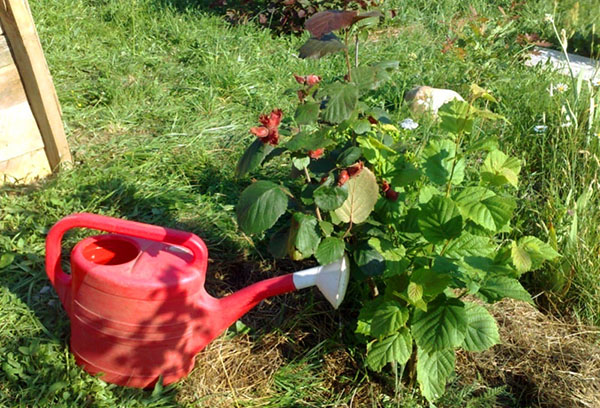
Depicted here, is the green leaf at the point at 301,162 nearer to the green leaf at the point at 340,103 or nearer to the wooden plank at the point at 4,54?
the green leaf at the point at 340,103

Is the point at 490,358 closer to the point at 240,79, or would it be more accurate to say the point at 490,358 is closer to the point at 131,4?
the point at 240,79

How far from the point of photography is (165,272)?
6.08 feet

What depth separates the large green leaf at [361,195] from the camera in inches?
71.8

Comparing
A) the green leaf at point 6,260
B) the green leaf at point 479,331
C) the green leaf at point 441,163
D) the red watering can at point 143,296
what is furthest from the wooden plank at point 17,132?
the green leaf at point 479,331

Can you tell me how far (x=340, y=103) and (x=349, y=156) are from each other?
189 millimetres

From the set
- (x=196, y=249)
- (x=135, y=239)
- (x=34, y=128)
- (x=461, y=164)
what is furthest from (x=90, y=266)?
(x=34, y=128)

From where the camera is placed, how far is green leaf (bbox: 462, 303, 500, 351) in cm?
176

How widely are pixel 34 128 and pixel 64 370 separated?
Answer: 128 cm

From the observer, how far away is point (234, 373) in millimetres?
2129

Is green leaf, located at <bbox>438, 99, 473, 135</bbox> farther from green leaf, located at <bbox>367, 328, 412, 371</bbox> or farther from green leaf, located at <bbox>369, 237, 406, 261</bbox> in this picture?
green leaf, located at <bbox>367, 328, 412, 371</bbox>

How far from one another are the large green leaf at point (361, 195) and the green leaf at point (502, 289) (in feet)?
1.24

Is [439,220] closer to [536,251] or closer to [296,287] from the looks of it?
[536,251]

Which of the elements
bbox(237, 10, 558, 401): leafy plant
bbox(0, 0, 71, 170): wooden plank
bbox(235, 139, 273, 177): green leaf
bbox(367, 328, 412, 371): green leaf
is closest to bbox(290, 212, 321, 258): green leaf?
bbox(237, 10, 558, 401): leafy plant

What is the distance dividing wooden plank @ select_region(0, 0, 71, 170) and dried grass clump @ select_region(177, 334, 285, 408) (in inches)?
50.4
